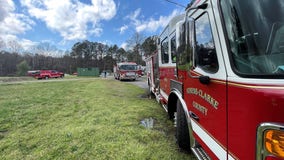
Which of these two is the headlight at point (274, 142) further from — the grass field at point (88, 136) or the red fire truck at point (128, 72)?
the red fire truck at point (128, 72)

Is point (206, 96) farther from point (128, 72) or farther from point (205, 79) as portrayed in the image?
point (128, 72)

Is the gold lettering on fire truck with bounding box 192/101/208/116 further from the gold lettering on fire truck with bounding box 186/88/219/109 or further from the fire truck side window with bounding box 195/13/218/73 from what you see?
the fire truck side window with bounding box 195/13/218/73

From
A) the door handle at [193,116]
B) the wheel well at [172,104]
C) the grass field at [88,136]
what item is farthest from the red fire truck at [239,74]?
the wheel well at [172,104]

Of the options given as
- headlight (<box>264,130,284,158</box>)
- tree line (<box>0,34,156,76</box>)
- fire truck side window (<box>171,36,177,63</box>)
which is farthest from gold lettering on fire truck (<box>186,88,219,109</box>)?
tree line (<box>0,34,156,76</box>)

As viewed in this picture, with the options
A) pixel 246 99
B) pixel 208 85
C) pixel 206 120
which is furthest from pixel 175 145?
pixel 246 99

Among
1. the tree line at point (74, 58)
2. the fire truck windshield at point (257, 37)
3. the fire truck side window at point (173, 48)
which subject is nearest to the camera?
the fire truck windshield at point (257, 37)

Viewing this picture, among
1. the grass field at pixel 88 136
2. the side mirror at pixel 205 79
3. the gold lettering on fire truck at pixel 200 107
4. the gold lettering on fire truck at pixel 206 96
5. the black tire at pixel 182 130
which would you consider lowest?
the grass field at pixel 88 136

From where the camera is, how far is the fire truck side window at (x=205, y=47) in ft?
7.51

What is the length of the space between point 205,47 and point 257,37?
0.68 meters

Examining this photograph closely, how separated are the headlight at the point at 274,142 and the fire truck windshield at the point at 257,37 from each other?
0.44 metres

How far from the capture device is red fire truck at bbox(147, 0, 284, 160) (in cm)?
152

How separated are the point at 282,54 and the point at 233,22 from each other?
1.62 ft

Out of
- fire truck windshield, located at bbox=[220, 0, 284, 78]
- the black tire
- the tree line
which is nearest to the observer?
fire truck windshield, located at bbox=[220, 0, 284, 78]

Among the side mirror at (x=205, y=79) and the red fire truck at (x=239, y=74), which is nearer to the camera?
the red fire truck at (x=239, y=74)
